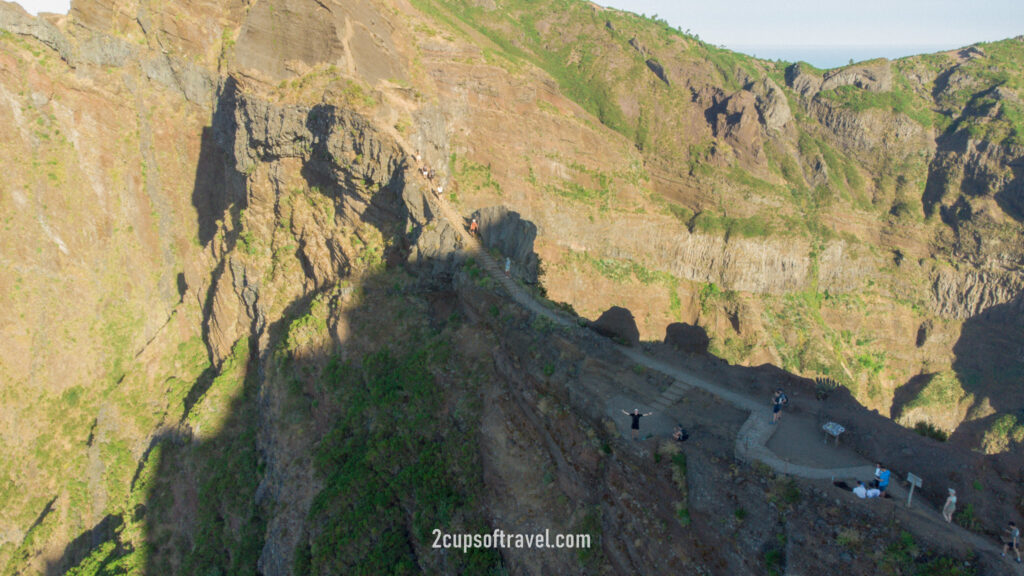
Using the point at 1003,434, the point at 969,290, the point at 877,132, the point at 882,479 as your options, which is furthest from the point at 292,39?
the point at 969,290

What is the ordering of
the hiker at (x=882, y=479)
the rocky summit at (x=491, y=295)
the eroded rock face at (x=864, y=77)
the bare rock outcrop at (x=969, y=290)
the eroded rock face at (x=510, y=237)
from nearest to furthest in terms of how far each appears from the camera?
the hiker at (x=882, y=479), the rocky summit at (x=491, y=295), the eroded rock face at (x=510, y=237), the bare rock outcrop at (x=969, y=290), the eroded rock face at (x=864, y=77)

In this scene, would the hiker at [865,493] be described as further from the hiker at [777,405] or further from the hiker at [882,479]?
the hiker at [777,405]

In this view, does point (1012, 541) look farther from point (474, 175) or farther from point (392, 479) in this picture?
point (474, 175)

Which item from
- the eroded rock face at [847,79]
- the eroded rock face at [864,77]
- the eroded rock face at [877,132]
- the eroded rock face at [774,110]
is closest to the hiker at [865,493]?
the eroded rock face at [774,110]

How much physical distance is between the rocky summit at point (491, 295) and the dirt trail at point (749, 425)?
0.46 ft

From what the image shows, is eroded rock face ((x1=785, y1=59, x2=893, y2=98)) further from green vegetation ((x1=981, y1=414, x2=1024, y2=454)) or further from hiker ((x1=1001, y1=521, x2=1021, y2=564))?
hiker ((x1=1001, y1=521, x2=1021, y2=564))

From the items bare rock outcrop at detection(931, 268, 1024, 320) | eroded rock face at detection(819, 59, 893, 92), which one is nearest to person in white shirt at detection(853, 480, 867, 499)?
bare rock outcrop at detection(931, 268, 1024, 320)

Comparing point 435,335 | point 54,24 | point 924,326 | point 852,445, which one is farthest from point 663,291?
point 54,24

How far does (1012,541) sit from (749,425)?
17.3ft

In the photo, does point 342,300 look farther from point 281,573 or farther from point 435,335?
point 281,573

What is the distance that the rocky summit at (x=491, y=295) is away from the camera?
13.9 metres

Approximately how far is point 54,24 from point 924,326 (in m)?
72.6

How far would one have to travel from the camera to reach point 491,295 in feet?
64.1

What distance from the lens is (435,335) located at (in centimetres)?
2086
